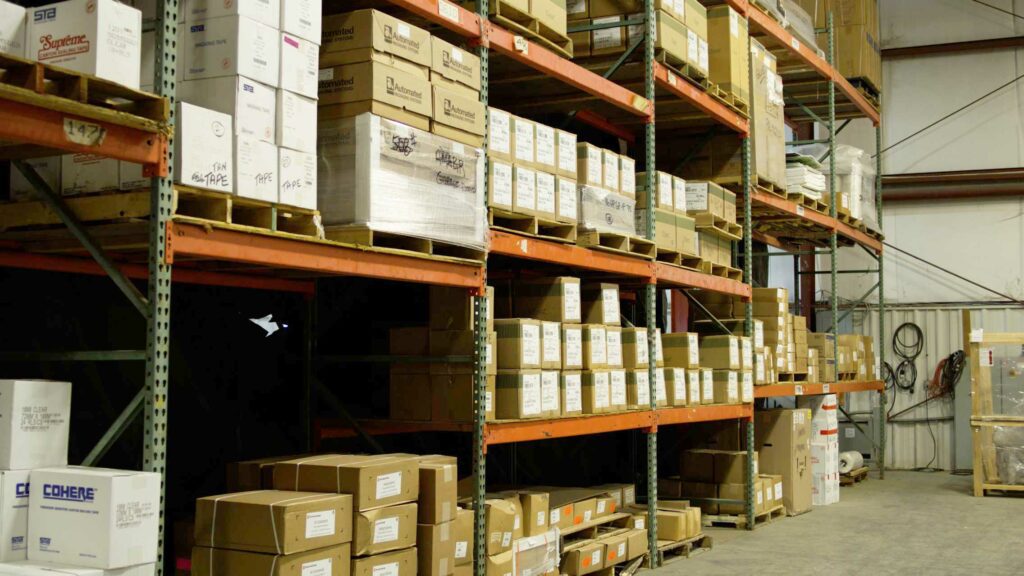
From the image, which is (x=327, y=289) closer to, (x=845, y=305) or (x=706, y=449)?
(x=706, y=449)

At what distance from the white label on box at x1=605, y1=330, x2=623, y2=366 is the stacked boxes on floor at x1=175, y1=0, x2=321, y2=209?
3491mm

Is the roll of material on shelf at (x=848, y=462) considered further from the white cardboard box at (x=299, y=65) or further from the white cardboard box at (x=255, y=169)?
the white cardboard box at (x=255, y=169)

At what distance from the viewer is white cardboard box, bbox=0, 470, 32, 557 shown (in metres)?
3.99

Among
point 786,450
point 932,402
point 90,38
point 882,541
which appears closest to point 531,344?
point 90,38

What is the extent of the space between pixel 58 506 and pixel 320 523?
4.07 feet

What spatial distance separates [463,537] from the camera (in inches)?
241

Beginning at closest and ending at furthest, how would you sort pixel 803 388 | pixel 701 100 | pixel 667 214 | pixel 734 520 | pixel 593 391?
1. pixel 593 391
2. pixel 667 214
3. pixel 701 100
4. pixel 734 520
5. pixel 803 388

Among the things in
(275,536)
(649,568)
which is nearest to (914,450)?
(649,568)

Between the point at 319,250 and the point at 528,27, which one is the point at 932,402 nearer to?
the point at 528,27

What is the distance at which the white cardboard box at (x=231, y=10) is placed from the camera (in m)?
4.68

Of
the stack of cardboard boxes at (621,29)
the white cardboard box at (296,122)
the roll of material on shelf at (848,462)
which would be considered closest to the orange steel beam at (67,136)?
the white cardboard box at (296,122)

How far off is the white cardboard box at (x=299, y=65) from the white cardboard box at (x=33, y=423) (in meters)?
1.65

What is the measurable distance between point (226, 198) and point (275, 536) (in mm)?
1452

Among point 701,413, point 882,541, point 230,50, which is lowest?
point 882,541
